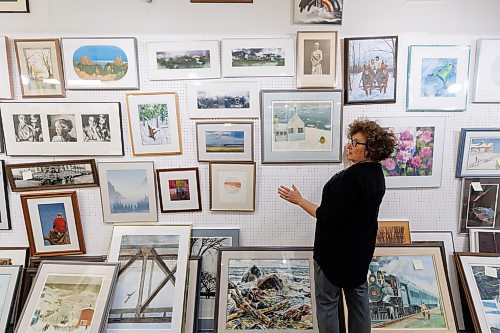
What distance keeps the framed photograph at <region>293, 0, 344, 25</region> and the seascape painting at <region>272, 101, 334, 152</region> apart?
463 mm

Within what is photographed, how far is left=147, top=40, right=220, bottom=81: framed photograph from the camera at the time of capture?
6.96 feet

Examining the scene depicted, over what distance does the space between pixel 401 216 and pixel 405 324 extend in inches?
24.2

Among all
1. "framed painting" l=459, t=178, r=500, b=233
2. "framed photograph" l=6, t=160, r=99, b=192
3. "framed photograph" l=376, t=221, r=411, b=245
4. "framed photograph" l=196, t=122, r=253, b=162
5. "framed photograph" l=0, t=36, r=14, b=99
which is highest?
"framed photograph" l=0, t=36, r=14, b=99

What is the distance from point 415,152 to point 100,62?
1924 millimetres

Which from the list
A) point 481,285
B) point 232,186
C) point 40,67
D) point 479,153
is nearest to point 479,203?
point 479,153

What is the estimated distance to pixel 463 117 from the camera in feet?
7.27

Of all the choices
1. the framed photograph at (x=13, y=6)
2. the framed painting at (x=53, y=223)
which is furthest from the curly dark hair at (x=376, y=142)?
A: the framed photograph at (x=13, y=6)

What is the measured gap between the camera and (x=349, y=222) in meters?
1.67

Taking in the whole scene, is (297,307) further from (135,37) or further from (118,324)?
(135,37)

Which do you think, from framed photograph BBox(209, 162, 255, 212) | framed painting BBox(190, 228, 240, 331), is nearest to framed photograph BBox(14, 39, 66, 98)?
framed photograph BBox(209, 162, 255, 212)

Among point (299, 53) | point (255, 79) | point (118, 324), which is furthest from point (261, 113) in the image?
point (118, 324)

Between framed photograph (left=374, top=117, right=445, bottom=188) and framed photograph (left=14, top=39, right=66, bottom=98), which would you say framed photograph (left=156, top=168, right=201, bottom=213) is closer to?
framed photograph (left=14, top=39, right=66, bottom=98)

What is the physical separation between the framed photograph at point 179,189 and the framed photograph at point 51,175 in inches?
15.8

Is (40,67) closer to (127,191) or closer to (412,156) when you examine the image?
(127,191)
